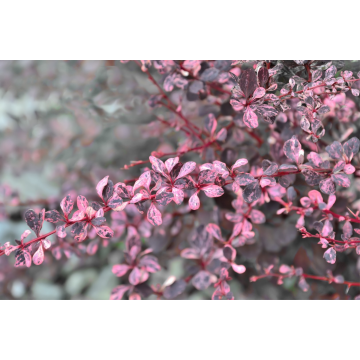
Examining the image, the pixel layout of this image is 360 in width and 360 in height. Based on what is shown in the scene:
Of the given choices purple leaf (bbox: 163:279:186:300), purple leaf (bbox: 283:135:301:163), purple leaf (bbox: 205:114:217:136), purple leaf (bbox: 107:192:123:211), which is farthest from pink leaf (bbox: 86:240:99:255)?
purple leaf (bbox: 283:135:301:163)

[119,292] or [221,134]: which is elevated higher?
[221,134]

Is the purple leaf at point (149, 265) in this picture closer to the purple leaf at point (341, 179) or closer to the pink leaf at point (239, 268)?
the pink leaf at point (239, 268)

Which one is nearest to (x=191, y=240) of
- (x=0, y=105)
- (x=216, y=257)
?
(x=216, y=257)

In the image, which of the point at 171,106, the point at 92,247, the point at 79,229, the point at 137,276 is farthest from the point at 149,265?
the point at 171,106

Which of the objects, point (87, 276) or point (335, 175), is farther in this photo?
point (87, 276)

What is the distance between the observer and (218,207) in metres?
0.73

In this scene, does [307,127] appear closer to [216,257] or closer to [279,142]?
[279,142]

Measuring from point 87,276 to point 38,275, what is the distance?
12 cm

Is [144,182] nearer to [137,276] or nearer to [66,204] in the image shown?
[66,204]

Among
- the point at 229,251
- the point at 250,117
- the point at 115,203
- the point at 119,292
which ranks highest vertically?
the point at 250,117

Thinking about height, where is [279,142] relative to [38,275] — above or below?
above

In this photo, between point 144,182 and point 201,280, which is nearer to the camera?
point 144,182

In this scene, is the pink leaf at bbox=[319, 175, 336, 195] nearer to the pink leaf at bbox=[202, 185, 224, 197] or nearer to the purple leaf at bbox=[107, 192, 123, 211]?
the pink leaf at bbox=[202, 185, 224, 197]

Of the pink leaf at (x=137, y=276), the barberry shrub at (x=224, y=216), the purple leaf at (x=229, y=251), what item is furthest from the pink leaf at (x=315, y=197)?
the pink leaf at (x=137, y=276)
